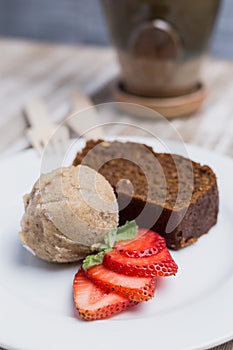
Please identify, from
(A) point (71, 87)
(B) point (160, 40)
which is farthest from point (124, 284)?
(A) point (71, 87)

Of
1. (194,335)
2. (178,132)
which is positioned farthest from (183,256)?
(178,132)

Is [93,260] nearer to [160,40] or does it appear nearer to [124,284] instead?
[124,284]

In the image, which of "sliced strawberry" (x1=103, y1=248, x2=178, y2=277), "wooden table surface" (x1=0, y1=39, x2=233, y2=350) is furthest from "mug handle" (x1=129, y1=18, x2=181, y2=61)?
"sliced strawberry" (x1=103, y1=248, x2=178, y2=277)

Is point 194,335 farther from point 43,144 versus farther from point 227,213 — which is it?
A: point 43,144

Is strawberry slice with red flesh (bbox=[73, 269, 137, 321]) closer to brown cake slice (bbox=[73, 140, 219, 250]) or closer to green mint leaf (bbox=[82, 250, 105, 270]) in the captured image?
green mint leaf (bbox=[82, 250, 105, 270])

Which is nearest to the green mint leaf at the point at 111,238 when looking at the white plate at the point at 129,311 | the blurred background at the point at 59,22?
the white plate at the point at 129,311
